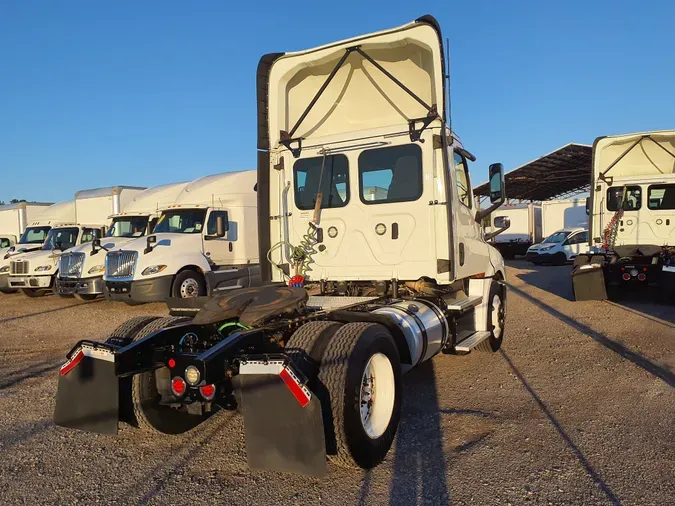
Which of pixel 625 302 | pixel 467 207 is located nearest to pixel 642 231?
pixel 625 302

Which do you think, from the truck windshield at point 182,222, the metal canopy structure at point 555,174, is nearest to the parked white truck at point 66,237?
the truck windshield at point 182,222

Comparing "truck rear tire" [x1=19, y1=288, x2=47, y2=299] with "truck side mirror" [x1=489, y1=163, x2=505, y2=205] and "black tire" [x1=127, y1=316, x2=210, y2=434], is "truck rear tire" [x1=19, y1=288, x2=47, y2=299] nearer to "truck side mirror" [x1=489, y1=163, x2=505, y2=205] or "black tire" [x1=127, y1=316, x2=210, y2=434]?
"black tire" [x1=127, y1=316, x2=210, y2=434]

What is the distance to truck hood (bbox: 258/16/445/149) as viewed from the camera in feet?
19.4

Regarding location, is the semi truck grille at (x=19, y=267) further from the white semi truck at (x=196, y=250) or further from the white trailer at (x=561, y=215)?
the white trailer at (x=561, y=215)

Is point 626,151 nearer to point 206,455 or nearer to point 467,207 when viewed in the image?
point 467,207

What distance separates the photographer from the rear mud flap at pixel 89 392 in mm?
3953

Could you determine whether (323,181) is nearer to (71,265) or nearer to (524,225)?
(71,265)

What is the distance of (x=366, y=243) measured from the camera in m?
6.21

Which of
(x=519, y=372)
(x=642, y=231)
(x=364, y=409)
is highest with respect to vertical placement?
(x=642, y=231)

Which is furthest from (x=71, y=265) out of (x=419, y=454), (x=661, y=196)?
(x=661, y=196)

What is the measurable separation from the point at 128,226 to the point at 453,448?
12354 millimetres

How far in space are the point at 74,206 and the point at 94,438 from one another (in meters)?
17.4

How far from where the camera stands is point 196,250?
40.3 ft

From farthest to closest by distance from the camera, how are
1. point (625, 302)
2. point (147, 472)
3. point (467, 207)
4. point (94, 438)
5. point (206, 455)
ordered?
point (625, 302), point (467, 207), point (94, 438), point (206, 455), point (147, 472)
